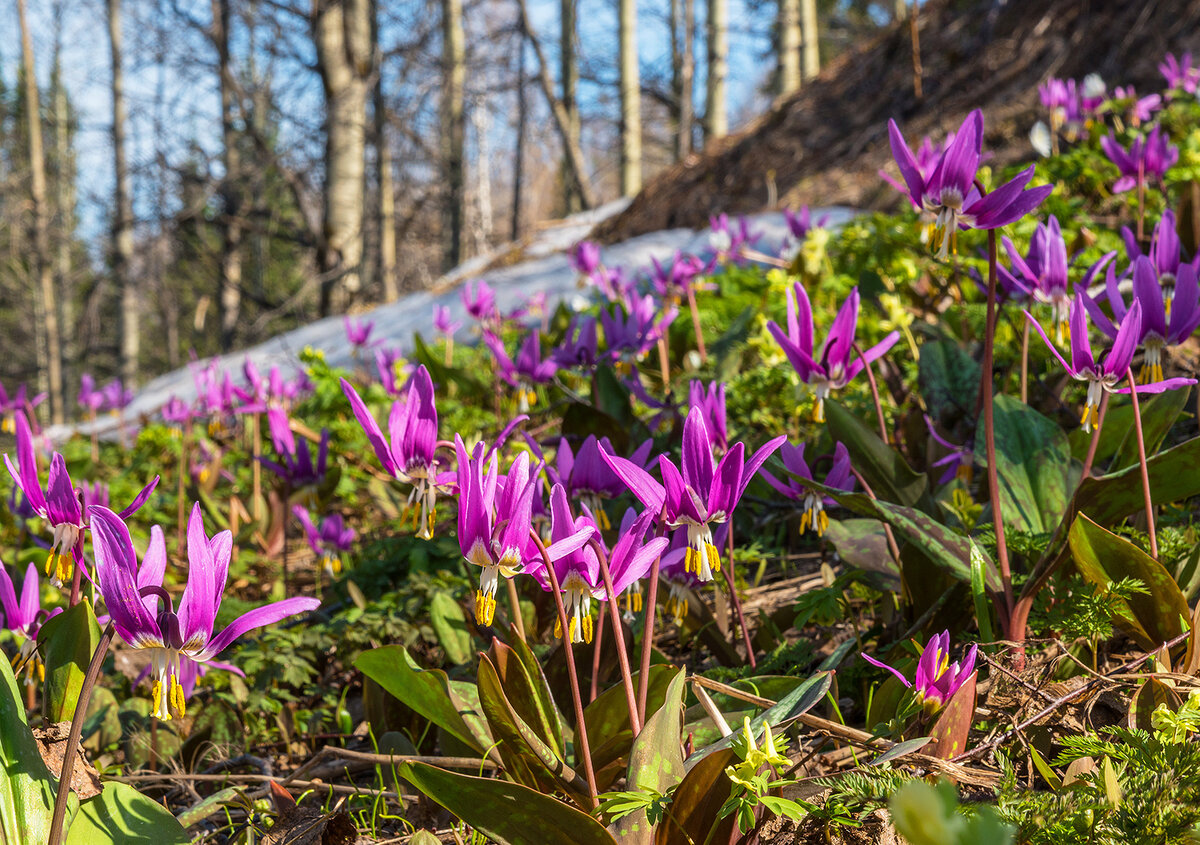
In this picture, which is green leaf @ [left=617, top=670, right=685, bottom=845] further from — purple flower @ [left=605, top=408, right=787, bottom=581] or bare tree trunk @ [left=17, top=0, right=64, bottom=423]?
bare tree trunk @ [left=17, top=0, right=64, bottom=423]

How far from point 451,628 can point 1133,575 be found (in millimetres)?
1238

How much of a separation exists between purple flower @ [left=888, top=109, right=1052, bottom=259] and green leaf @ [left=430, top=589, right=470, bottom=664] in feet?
3.88

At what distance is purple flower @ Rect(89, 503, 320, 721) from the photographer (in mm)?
958

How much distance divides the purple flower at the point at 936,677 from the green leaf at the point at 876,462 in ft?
1.65

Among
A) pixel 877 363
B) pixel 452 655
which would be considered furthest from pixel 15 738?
pixel 877 363

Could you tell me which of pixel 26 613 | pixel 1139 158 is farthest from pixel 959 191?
pixel 1139 158

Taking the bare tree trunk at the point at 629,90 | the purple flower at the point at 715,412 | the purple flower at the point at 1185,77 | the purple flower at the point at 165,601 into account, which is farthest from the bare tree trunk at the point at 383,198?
the purple flower at the point at 165,601

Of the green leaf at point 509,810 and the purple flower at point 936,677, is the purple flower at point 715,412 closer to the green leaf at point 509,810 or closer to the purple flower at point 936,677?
the purple flower at point 936,677

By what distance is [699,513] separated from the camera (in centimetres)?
107

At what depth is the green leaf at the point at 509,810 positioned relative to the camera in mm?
964

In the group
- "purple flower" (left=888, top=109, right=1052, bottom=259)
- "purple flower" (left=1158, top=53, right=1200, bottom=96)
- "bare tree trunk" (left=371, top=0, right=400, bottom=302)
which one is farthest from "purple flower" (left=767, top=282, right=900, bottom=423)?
"bare tree trunk" (left=371, top=0, right=400, bottom=302)

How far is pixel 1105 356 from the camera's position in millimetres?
1336

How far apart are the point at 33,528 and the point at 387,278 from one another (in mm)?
9598

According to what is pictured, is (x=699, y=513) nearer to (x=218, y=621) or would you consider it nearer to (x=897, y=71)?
(x=218, y=621)
